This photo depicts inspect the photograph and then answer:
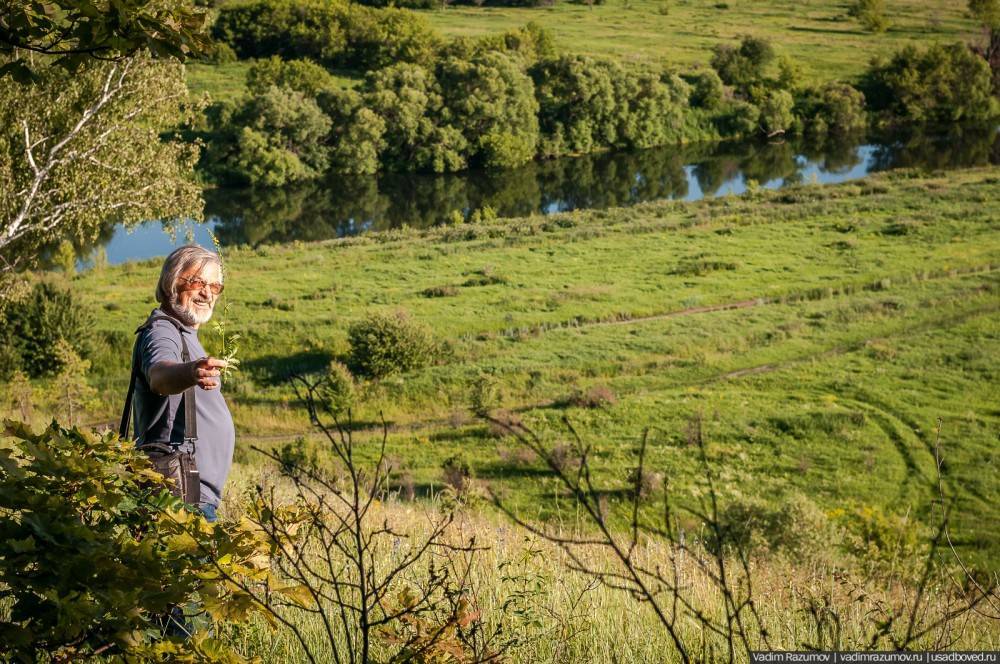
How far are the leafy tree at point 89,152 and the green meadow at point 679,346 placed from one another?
389 cm

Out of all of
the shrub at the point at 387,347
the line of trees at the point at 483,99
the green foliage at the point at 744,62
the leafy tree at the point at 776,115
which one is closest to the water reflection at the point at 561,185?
the line of trees at the point at 483,99

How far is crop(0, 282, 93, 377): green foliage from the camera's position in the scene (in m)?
24.7

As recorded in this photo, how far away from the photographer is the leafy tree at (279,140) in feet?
216

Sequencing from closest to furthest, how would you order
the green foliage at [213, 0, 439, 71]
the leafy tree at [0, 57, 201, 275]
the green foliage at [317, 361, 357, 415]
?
the leafy tree at [0, 57, 201, 275] < the green foliage at [317, 361, 357, 415] < the green foliage at [213, 0, 439, 71]

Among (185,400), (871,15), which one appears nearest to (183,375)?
(185,400)

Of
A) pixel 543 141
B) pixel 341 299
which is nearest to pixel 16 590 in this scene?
pixel 341 299

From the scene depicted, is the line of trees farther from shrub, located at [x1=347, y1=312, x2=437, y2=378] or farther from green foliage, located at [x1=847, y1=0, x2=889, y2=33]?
shrub, located at [x1=347, y1=312, x2=437, y2=378]

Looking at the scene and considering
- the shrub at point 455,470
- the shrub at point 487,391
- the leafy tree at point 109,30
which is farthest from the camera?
the shrub at point 487,391

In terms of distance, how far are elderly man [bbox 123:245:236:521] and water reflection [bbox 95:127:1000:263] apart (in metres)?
48.4

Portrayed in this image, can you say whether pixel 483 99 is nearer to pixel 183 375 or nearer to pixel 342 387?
pixel 342 387

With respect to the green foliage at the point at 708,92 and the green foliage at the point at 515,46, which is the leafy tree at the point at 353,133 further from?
the green foliage at the point at 708,92

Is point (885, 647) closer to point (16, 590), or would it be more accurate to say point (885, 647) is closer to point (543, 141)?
point (16, 590)

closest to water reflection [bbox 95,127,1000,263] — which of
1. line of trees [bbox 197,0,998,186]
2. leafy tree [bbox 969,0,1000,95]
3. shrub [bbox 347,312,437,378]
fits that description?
line of trees [bbox 197,0,998,186]

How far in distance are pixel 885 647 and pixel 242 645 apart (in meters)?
2.83
